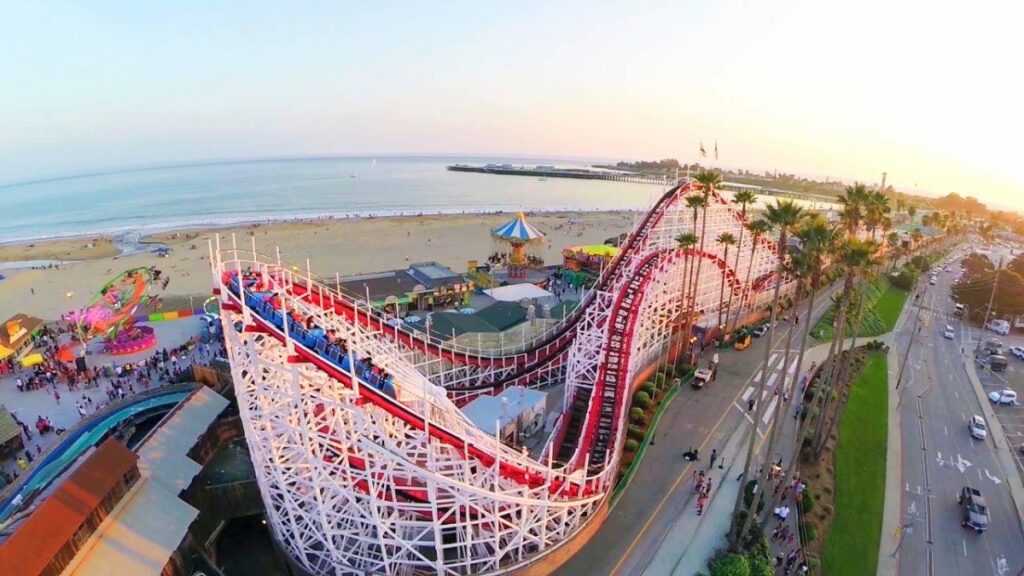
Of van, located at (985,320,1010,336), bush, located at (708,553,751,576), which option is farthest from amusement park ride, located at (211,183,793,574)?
van, located at (985,320,1010,336)

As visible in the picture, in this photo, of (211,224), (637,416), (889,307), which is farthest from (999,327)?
(211,224)

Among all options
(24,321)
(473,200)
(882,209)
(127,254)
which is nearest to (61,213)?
(127,254)

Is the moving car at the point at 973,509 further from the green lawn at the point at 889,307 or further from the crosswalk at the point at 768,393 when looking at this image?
the green lawn at the point at 889,307

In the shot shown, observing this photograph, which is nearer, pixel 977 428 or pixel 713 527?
pixel 713 527

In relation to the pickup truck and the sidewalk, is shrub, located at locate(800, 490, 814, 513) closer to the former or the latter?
the sidewalk

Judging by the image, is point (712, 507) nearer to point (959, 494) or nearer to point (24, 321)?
point (959, 494)

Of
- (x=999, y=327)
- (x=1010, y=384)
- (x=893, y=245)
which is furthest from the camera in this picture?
(x=893, y=245)

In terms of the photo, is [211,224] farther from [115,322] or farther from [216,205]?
[115,322]
